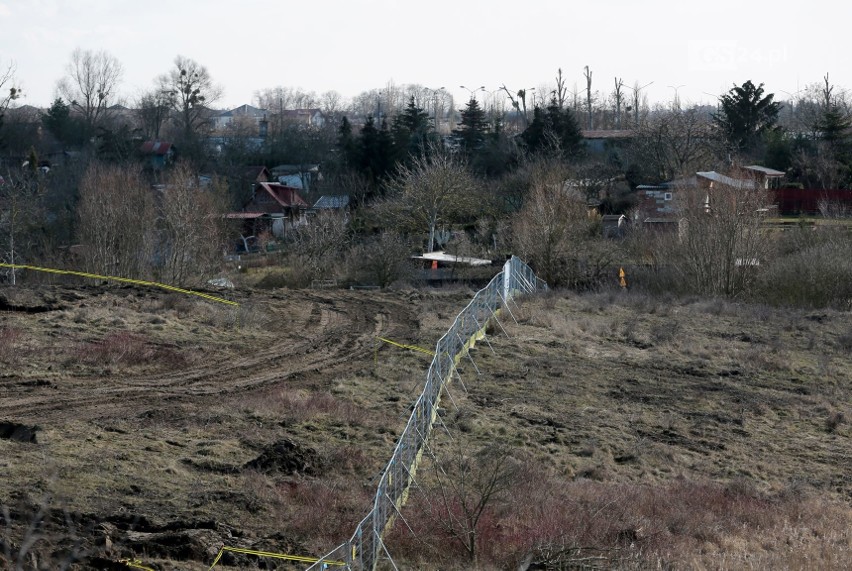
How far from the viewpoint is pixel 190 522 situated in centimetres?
1127

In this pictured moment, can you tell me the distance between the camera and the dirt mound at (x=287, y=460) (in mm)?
13648


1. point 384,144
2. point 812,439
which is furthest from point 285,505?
point 384,144

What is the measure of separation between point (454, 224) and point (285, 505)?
39554 mm

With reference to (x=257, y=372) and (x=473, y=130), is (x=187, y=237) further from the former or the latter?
(x=473, y=130)

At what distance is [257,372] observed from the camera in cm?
1988

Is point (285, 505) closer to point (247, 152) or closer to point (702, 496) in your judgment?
point (702, 496)

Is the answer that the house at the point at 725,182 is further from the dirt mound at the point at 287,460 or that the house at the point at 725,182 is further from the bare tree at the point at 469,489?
the dirt mound at the point at 287,460

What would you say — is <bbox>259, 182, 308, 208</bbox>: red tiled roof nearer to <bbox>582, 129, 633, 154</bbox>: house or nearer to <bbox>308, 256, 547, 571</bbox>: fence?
<bbox>582, 129, 633, 154</bbox>: house

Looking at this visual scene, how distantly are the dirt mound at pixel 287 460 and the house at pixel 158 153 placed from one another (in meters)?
64.1

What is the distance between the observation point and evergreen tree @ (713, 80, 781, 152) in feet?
238

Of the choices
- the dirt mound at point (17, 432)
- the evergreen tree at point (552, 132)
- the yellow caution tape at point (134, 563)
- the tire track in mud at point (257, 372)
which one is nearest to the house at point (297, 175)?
the evergreen tree at point (552, 132)

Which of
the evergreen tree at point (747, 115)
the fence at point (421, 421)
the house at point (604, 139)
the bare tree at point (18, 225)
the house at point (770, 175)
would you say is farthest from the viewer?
the house at point (604, 139)

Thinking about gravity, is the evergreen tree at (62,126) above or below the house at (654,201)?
above

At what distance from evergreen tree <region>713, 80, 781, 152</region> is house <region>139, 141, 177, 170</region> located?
41.8 m
